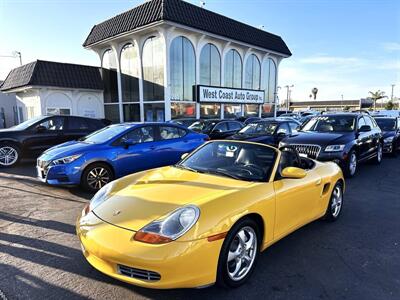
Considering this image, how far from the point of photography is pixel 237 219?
2.69 m

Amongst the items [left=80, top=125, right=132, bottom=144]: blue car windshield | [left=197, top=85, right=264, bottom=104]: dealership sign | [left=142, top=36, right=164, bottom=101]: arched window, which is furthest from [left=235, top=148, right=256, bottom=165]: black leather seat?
[left=197, top=85, right=264, bottom=104]: dealership sign

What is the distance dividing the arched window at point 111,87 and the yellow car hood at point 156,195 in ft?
68.9

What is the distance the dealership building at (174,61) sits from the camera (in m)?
19.5

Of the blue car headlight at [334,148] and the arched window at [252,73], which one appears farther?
the arched window at [252,73]

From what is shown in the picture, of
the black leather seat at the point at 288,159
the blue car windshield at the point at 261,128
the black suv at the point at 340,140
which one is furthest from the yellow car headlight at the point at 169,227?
the blue car windshield at the point at 261,128

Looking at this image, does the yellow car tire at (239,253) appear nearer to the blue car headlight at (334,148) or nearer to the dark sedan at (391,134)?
the blue car headlight at (334,148)

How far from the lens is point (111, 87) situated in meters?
23.6

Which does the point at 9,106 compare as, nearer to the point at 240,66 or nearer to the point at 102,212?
the point at 240,66

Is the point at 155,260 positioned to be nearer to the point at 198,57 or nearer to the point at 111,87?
the point at 198,57

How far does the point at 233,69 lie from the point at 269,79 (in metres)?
5.94

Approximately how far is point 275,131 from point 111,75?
58.9 feet

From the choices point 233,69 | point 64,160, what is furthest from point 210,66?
point 64,160

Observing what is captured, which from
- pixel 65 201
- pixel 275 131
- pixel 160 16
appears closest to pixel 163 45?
pixel 160 16

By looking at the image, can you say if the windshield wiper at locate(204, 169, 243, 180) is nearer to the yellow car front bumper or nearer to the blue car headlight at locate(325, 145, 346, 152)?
the yellow car front bumper
